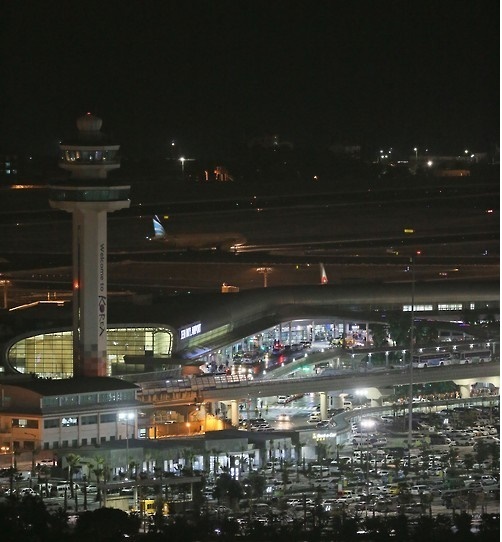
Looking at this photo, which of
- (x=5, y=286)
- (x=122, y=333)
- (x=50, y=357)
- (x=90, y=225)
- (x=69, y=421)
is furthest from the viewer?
(x=5, y=286)

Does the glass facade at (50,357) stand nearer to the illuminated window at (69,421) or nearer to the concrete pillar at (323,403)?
the concrete pillar at (323,403)

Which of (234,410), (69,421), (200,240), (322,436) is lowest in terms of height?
(322,436)

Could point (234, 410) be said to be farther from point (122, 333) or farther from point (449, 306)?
point (449, 306)

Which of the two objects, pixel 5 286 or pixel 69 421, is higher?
pixel 5 286

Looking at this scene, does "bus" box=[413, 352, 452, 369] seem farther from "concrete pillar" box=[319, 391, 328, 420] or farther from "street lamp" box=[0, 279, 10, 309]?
"street lamp" box=[0, 279, 10, 309]

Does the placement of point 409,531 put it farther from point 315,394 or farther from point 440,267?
point 440,267

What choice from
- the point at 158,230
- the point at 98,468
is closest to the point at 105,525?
the point at 98,468

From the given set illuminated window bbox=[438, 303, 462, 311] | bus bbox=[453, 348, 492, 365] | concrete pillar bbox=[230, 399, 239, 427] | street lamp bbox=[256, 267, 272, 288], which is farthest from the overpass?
street lamp bbox=[256, 267, 272, 288]
